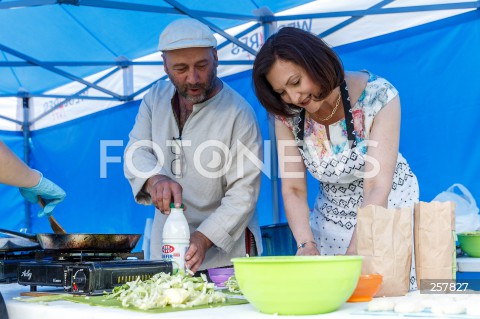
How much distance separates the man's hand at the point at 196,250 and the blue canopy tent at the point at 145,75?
2311 mm

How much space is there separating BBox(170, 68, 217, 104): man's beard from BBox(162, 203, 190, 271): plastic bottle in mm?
839

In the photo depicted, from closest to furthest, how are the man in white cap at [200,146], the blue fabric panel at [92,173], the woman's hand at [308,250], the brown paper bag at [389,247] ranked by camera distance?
the brown paper bag at [389,247]
the woman's hand at [308,250]
the man in white cap at [200,146]
the blue fabric panel at [92,173]

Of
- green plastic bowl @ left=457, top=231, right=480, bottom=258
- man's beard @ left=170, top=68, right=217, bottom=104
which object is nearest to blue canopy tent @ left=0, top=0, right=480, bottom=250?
green plastic bowl @ left=457, top=231, right=480, bottom=258

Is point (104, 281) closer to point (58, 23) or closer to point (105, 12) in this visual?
point (105, 12)

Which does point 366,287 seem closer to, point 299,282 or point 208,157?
point 299,282

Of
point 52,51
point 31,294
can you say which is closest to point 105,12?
point 52,51

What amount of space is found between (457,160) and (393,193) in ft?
5.98

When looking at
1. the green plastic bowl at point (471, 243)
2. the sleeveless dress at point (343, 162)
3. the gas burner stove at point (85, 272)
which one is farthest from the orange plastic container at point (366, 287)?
the green plastic bowl at point (471, 243)

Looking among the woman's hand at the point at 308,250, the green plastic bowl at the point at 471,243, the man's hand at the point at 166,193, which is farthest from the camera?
the green plastic bowl at the point at 471,243

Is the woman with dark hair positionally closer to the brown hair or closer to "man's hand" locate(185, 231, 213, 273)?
the brown hair

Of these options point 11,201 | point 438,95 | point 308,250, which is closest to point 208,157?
point 308,250

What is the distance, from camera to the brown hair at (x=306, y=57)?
2.07m

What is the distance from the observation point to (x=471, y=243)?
2.89 meters

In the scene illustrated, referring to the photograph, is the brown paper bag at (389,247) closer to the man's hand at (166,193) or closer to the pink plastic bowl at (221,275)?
the pink plastic bowl at (221,275)
